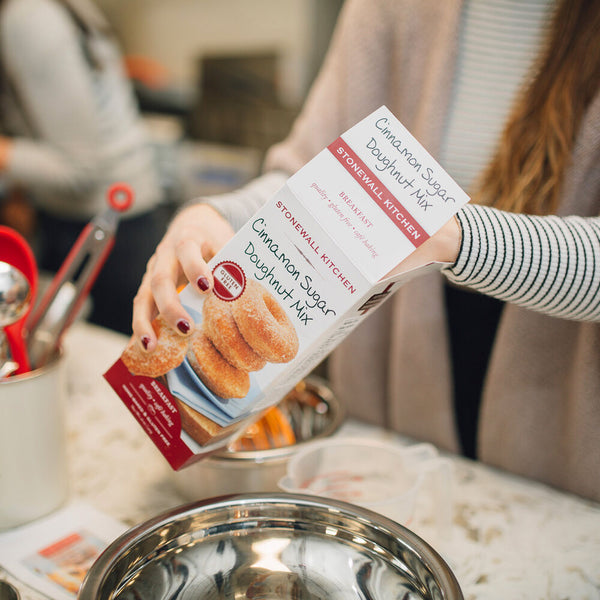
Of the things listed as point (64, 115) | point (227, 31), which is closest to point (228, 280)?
point (64, 115)

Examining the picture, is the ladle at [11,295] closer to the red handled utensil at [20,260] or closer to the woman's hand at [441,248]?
the red handled utensil at [20,260]

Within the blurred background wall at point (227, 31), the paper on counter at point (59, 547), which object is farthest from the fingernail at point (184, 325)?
the blurred background wall at point (227, 31)

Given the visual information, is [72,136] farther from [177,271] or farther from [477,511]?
[477,511]

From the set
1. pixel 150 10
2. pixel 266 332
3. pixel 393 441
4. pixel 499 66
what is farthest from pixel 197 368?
pixel 150 10

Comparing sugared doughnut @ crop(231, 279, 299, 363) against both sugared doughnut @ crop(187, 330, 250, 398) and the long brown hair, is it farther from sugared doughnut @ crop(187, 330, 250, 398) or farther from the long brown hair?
the long brown hair

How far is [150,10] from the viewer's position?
305cm

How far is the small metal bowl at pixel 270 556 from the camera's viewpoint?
0.44 meters

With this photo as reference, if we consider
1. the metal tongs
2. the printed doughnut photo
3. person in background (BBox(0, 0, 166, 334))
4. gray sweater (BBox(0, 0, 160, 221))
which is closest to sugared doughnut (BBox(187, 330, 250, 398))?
the printed doughnut photo

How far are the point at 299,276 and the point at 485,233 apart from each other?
0.57 ft

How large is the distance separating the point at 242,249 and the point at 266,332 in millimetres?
65

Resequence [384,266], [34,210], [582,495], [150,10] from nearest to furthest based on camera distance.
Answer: [384,266], [582,495], [34,210], [150,10]

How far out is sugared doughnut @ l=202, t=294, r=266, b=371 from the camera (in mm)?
441

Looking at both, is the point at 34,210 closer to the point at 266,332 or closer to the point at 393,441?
the point at 393,441

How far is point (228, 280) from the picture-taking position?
45cm
